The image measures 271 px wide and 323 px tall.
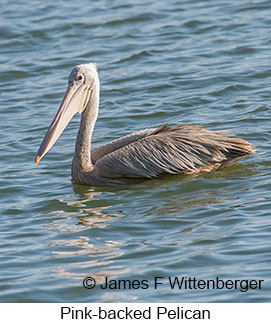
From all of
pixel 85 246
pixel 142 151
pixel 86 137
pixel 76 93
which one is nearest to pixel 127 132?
pixel 86 137

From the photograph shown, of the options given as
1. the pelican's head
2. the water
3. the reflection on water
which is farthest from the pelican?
→ the reflection on water

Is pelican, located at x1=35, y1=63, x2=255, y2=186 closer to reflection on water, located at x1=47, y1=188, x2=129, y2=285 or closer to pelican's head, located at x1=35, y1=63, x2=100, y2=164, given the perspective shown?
pelican's head, located at x1=35, y1=63, x2=100, y2=164

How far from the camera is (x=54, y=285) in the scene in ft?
19.4

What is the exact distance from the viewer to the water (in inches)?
240

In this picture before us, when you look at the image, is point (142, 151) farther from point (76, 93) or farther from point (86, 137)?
point (76, 93)

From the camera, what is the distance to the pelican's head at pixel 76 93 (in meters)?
8.17

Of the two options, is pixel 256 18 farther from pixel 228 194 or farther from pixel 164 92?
pixel 228 194

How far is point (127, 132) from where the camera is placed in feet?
31.8

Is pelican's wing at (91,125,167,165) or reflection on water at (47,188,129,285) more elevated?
pelican's wing at (91,125,167,165)

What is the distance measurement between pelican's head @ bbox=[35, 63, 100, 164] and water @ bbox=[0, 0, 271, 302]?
644 mm

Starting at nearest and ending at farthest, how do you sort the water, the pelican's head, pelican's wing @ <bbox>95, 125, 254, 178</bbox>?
the water, pelican's wing @ <bbox>95, 125, 254, 178</bbox>, the pelican's head

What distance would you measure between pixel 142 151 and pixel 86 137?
2.25 feet

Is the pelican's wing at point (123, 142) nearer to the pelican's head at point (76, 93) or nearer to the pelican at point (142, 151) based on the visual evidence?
the pelican at point (142, 151)
